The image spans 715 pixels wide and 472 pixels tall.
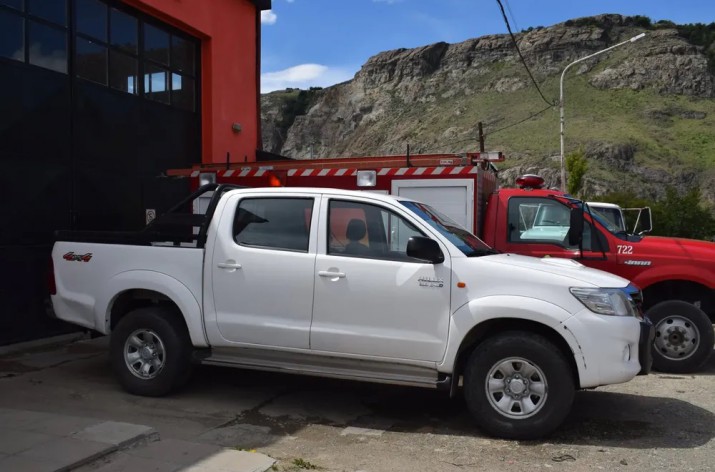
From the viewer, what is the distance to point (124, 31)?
10.9 metres

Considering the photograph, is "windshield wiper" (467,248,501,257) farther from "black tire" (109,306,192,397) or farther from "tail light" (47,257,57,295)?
"tail light" (47,257,57,295)

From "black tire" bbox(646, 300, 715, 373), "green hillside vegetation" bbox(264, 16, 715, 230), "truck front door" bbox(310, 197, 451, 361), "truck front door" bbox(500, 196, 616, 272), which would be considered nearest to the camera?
"truck front door" bbox(310, 197, 451, 361)

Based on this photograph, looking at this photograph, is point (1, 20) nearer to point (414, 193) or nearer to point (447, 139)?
point (414, 193)

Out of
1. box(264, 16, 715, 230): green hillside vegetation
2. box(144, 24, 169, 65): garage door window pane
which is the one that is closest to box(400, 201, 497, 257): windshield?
box(144, 24, 169, 65): garage door window pane

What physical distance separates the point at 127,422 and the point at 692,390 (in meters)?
5.57

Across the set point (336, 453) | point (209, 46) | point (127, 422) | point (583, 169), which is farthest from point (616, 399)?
point (583, 169)

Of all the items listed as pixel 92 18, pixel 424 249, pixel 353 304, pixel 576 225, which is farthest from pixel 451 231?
pixel 92 18

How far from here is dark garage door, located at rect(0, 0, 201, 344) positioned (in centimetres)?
855

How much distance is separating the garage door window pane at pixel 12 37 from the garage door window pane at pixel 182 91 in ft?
11.9

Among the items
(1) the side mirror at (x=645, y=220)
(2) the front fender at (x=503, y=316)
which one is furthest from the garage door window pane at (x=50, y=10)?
(1) the side mirror at (x=645, y=220)

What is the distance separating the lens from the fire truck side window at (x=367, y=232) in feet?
18.6

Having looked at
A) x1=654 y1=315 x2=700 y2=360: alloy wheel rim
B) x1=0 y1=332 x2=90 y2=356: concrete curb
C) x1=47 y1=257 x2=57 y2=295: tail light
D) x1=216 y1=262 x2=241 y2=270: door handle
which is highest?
x1=216 y1=262 x2=241 y2=270: door handle

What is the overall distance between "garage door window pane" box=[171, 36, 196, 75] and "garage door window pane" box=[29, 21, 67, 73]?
283 centimetres

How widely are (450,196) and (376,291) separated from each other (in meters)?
2.74
